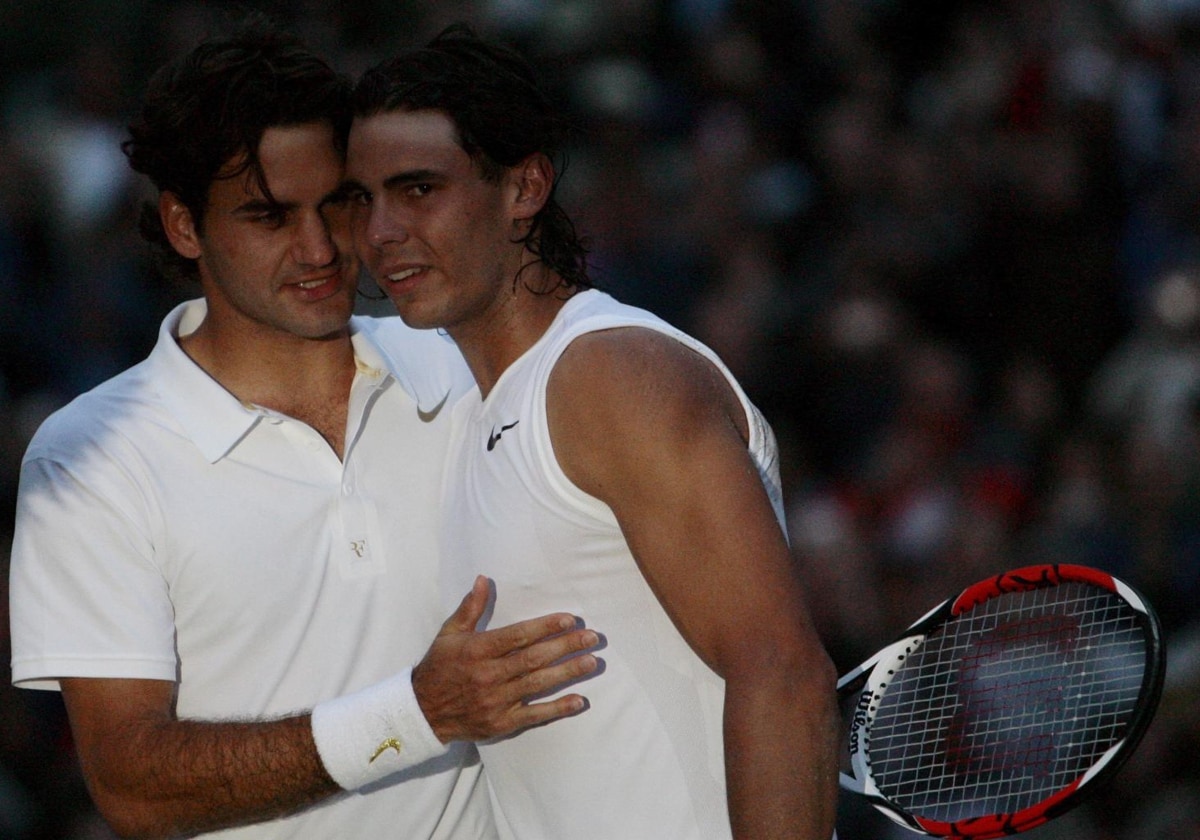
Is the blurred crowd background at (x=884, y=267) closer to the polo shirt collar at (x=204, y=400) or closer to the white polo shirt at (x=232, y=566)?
the white polo shirt at (x=232, y=566)

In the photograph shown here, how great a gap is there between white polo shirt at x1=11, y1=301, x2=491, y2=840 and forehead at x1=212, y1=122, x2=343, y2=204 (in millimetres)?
359

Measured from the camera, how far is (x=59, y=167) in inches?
285

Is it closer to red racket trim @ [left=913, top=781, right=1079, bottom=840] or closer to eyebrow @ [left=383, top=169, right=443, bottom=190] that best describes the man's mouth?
eyebrow @ [left=383, top=169, right=443, bottom=190]

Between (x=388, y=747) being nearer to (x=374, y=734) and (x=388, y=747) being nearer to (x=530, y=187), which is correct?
(x=374, y=734)

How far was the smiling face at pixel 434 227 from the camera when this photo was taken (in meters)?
3.05

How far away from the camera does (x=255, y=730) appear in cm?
298

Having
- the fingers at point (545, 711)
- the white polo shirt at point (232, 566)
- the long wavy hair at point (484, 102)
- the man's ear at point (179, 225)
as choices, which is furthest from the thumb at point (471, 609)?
the man's ear at point (179, 225)

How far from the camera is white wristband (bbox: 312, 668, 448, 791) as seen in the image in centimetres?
284

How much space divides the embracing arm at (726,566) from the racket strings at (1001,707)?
2.32ft

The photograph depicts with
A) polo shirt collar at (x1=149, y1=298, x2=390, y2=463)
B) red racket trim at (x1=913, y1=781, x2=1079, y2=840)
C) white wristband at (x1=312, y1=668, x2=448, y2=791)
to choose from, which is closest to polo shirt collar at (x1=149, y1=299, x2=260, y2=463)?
polo shirt collar at (x1=149, y1=298, x2=390, y2=463)

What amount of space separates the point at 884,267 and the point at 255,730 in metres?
4.21

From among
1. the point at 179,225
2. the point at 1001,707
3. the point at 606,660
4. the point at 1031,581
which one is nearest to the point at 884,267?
the point at 1001,707

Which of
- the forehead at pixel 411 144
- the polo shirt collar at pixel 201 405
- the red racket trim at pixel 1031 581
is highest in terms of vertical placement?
the forehead at pixel 411 144

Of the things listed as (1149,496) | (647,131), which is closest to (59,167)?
(647,131)
